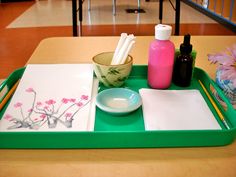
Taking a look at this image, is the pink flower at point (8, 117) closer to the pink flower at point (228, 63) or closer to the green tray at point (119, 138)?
the green tray at point (119, 138)

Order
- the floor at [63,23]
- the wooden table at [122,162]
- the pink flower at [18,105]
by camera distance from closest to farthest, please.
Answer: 1. the wooden table at [122,162]
2. the pink flower at [18,105]
3. the floor at [63,23]

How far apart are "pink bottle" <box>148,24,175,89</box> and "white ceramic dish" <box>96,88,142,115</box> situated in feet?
0.23

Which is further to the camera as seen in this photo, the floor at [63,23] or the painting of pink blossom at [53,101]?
the floor at [63,23]

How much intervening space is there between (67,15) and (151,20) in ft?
3.46

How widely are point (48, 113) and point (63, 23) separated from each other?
257cm

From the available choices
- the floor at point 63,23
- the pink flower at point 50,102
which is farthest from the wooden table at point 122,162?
the floor at point 63,23

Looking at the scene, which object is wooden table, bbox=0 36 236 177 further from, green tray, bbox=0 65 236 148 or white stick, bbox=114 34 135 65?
white stick, bbox=114 34 135 65

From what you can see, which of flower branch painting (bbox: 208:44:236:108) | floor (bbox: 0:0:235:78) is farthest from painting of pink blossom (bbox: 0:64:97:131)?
floor (bbox: 0:0:235:78)

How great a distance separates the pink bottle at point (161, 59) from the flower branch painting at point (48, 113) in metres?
0.15

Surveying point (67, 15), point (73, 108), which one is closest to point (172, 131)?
point (73, 108)

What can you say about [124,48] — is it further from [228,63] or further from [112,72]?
[228,63]

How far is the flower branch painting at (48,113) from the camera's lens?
1.43ft

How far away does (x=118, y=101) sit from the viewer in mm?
502

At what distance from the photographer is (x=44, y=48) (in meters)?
0.82
